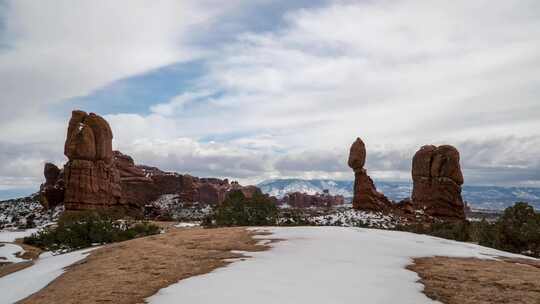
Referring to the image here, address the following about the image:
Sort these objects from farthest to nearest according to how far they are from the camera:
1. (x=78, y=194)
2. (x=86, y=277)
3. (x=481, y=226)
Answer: (x=78, y=194) < (x=481, y=226) < (x=86, y=277)

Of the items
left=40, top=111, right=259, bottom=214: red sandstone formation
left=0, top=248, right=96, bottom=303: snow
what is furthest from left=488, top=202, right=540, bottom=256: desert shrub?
left=40, top=111, right=259, bottom=214: red sandstone formation

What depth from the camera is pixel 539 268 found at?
13.3 metres

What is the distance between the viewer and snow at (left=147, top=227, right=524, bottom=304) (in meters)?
8.65

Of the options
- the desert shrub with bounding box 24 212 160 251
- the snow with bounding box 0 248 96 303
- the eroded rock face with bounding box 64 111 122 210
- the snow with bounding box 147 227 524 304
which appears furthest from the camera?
the eroded rock face with bounding box 64 111 122 210

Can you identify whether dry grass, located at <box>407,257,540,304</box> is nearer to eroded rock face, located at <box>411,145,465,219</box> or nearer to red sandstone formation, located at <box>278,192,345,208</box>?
eroded rock face, located at <box>411,145,465,219</box>

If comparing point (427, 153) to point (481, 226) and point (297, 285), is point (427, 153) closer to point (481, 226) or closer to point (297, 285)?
point (481, 226)

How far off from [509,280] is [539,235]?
18494 millimetres

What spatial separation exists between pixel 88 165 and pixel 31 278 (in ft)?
187

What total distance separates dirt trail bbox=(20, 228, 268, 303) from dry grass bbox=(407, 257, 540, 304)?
5.95 m

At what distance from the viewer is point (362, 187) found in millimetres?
72312

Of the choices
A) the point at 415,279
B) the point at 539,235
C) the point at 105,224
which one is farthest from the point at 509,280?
the point at 105,224

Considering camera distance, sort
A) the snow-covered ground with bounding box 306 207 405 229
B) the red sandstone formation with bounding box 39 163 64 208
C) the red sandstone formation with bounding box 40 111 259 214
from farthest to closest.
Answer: the red sandstone formation with bounding box 39 163 64 208 < the red sandstone formation with bounding box 40 111 259 214 < the snow-covered ground with bounding box 306 207 405 229

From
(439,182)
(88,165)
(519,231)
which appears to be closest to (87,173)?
(88,165)

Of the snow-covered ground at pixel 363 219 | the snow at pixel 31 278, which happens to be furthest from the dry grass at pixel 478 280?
the snow-covered ground at pixel 363 219
